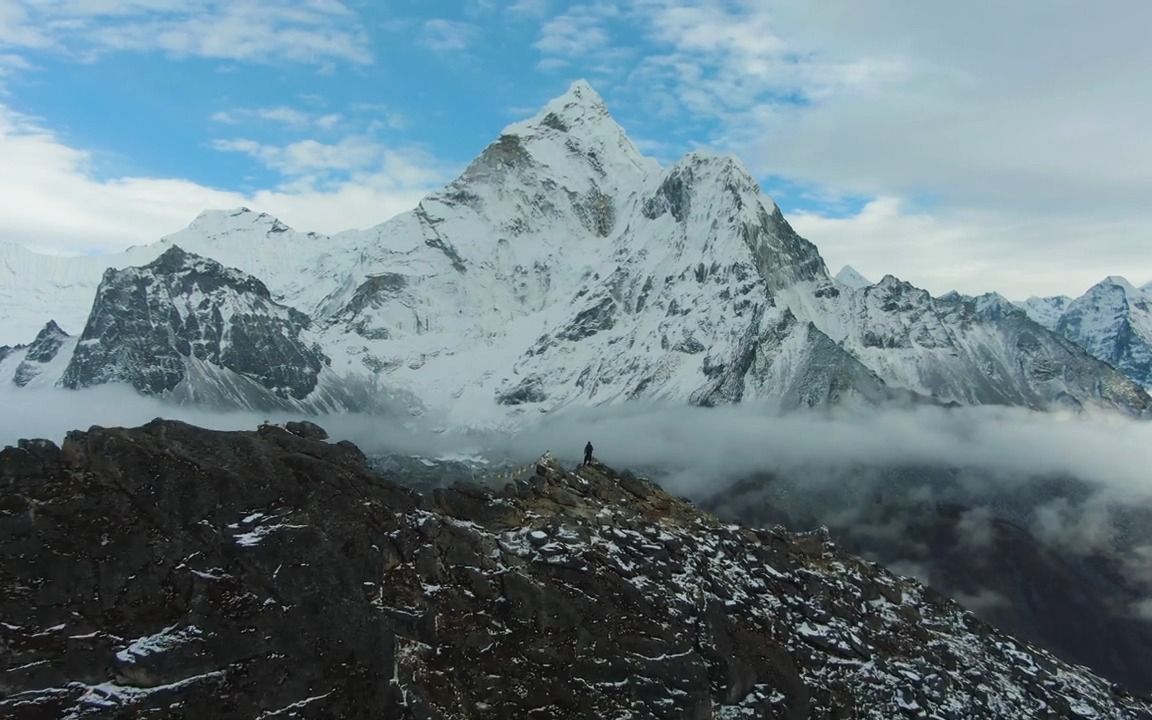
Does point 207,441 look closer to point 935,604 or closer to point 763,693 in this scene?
point 763,693

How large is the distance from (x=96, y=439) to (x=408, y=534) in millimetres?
25286

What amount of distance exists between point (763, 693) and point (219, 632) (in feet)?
156

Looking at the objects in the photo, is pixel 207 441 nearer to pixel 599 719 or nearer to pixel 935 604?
pixel 599 719

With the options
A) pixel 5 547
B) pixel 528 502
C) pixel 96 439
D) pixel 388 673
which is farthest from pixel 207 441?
pixel 528 502

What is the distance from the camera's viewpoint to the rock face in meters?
70.4

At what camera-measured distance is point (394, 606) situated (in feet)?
267

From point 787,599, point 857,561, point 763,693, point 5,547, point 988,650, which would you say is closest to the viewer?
point 5,547

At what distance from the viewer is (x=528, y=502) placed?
107750 mm

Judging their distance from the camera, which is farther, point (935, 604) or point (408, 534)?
point (935, 604)

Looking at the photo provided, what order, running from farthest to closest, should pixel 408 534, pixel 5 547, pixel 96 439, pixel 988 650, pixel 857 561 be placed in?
pixel 857 561, pixel 988 650, pixel 408 534, pixel 96 439, pixel 5 547

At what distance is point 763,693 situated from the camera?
9400 cm

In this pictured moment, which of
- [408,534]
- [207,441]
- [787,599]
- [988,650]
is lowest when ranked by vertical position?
[988,650]

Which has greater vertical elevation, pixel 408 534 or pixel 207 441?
pixel 207 441

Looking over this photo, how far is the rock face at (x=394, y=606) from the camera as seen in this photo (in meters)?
70.4
